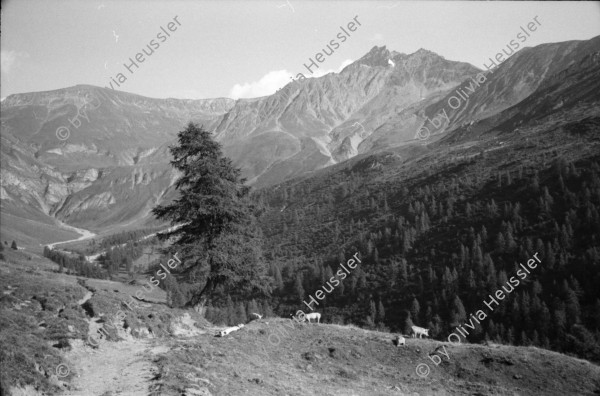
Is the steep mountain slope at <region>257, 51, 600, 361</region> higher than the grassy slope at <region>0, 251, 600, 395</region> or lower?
higher

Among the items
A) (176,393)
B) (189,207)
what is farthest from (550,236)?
(176,393)

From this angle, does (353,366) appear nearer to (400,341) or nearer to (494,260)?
(400,341)

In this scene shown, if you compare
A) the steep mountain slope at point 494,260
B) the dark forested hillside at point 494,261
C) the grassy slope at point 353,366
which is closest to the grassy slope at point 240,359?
the grassy slope at point 353,366

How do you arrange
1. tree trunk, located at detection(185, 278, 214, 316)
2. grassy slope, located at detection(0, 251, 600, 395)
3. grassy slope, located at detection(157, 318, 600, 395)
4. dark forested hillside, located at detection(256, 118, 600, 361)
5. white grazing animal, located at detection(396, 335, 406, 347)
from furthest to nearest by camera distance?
dark forested hillside, located at detection(256, 118, 600, 361)
tree trunk, located at detection(185, 278, 214, 316)
white grazing animal, located at detection(396, 335, 406, 347)
grassy slope, located at detection(157, 318, 600, 395)
grassy slope, located at detection(0, 251, 600, 395)

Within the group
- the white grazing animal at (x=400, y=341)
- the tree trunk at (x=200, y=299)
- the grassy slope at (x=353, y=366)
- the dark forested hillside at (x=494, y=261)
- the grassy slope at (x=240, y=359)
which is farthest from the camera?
the dark forested hillside at (x=494, y=261)

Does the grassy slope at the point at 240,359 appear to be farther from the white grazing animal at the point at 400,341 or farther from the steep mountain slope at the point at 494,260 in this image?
the steep mountain slope at the point at 494,260

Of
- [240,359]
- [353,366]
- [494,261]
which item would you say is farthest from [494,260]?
[240,359]

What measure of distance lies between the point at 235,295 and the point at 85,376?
171105 mm

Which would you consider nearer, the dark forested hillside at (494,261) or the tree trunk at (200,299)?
the tree trunk at (200,299)

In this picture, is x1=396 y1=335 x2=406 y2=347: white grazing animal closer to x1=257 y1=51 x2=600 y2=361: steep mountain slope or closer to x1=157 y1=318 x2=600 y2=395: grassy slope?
x1=157 y1=318 x2=600 y2=395: grassy slope

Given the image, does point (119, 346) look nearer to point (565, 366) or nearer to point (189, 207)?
point (189, 207)

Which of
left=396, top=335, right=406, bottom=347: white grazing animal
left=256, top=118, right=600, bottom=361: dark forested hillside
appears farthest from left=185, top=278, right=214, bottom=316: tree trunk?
left=256, top=118, right=600, bottom=361: dark forested hillside

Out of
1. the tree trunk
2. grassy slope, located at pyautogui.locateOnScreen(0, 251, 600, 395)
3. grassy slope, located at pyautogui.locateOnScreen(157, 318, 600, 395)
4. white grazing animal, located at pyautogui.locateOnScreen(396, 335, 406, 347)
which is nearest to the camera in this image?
grassy slope, located at pyautogui.locateOnScreen(0, 251, 600, 395)

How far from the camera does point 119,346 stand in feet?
67.8
